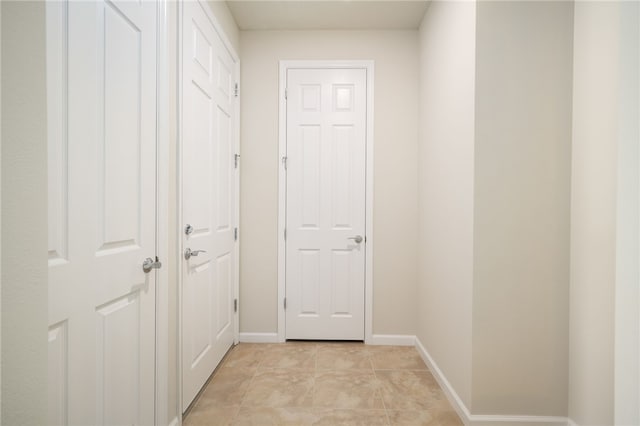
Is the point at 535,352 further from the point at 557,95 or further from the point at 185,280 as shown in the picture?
the point at 185,280

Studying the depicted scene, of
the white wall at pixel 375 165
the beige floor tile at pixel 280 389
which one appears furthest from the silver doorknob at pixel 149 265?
the white wall at pixel 375 165

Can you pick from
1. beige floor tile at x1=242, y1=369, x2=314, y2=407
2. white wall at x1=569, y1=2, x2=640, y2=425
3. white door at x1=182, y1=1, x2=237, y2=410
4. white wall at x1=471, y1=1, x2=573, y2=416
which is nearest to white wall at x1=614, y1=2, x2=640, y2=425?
white wall at x1=569, y1=2, x2=640, y2=425

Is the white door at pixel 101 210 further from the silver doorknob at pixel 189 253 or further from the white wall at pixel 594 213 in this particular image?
the white wall at pixel 594 213

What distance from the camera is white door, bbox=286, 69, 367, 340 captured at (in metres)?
3.05

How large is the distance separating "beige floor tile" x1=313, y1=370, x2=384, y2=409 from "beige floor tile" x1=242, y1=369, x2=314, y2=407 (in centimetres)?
7

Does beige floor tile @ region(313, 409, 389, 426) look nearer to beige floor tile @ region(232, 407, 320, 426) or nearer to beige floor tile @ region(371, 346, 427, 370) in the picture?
beige floor tile @ region(232, 407, 320, 426)

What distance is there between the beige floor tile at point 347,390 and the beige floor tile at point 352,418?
6cm

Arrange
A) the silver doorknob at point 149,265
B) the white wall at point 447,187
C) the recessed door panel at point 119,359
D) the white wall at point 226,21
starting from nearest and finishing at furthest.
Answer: the recessed door panel at point 119,359, the silver doorknob at point 149,265, the white wall at point 447,187, the white wall at point 226,21

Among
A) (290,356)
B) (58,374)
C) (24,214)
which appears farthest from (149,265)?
(290,356)

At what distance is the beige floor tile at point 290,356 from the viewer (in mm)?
2609

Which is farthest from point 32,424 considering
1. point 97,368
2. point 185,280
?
point 185,280

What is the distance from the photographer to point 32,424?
25.8 inches

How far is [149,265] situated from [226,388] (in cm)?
118

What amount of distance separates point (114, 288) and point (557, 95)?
228 centimetres
